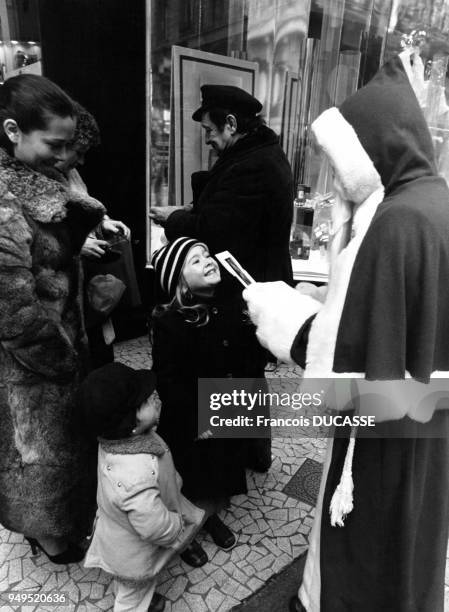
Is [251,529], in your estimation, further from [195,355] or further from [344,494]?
[344,494]

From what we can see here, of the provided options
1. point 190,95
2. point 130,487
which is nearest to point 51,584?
point 130,487

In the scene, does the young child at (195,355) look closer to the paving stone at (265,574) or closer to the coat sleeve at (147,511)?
the paving stone at (265,574)

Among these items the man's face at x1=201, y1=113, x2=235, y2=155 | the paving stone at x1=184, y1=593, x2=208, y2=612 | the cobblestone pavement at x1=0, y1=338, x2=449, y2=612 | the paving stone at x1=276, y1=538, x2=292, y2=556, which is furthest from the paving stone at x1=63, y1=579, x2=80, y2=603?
the man's face at x1=201, y1=113, x2=235, y2=155

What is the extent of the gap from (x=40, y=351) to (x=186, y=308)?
0.61 metres

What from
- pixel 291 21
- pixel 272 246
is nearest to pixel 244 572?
pixel 272 246

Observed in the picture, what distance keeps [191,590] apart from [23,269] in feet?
4.82

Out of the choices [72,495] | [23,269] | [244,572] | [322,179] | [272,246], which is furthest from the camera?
[322,179]

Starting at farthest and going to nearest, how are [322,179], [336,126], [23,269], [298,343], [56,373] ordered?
[322,179] → [56,373] → [23,269] → [298,343] → [336,126]

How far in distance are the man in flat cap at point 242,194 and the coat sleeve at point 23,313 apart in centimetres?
85

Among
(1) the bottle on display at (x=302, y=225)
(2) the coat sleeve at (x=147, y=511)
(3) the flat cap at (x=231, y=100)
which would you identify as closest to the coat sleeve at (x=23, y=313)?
(2) the coat sleeve at (x=147, y=511)

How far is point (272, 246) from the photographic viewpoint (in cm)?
238

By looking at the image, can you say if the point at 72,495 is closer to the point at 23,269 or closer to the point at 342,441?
the point at 23,269

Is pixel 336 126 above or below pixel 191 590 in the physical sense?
above

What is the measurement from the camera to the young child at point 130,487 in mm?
1578
